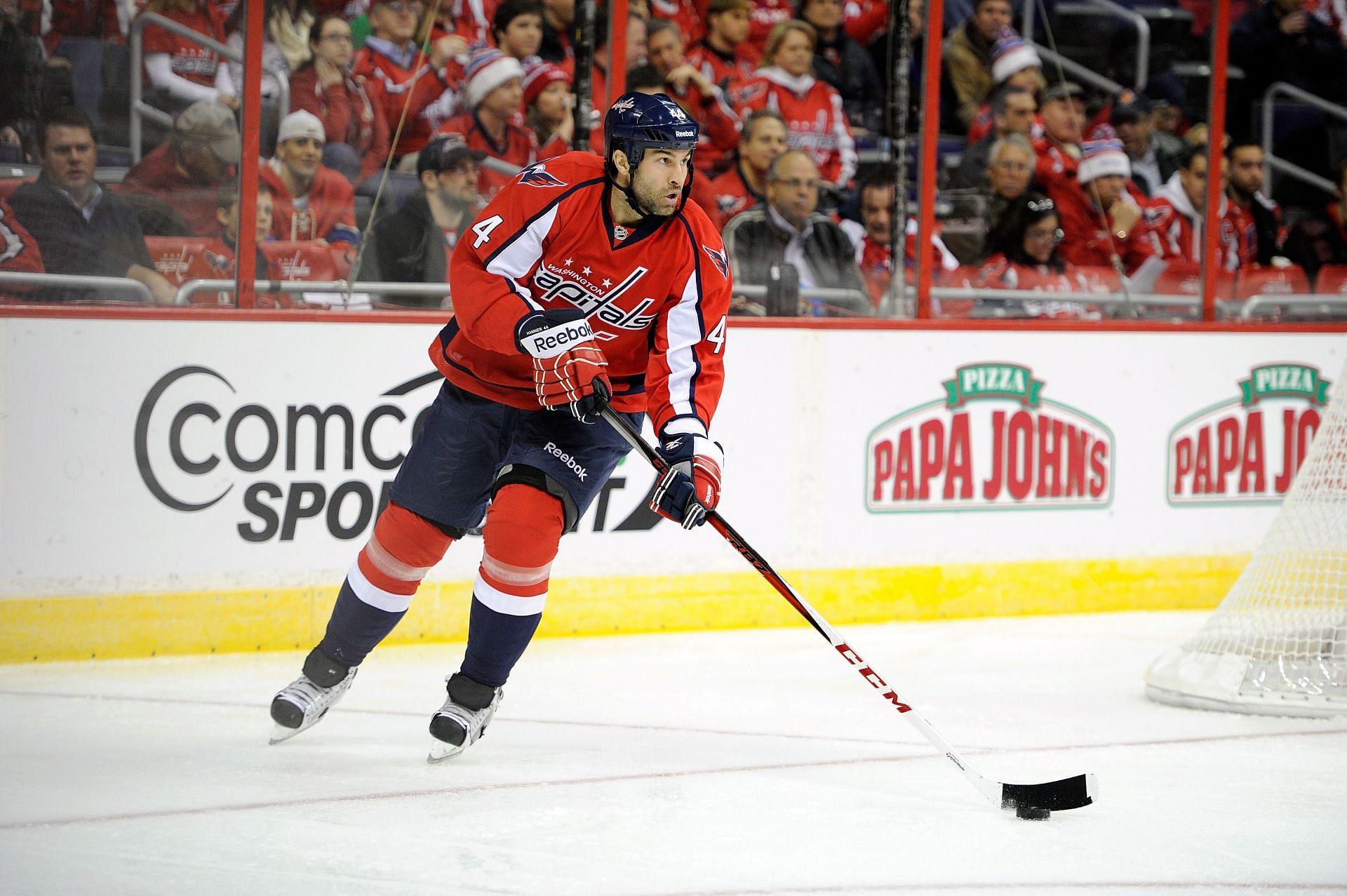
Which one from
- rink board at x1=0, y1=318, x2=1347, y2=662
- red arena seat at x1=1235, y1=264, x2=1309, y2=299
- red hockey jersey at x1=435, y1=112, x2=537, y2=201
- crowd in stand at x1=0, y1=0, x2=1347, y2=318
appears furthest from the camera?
red arena seat at x1=1235, y1=264, x2=1309, y2=299

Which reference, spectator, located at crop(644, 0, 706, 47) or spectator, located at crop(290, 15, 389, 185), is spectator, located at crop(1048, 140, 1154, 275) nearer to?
spectator, located at crop(644, 0, 706, 47)

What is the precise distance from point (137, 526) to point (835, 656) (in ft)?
5.70

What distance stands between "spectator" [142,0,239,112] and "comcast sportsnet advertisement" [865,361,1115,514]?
6.50ft

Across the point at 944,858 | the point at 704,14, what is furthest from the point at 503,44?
the point at 944,858

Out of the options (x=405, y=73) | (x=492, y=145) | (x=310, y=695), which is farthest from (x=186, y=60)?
(x=310, y=695)

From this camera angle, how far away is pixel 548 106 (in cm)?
412

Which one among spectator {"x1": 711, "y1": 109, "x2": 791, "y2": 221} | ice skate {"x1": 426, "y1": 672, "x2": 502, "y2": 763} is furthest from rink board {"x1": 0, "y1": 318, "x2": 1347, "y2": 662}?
ice skate {"x1": 426, "y1": 672, "x2": 502, "y2": 763}

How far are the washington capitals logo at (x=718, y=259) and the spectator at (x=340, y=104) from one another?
1.47 m

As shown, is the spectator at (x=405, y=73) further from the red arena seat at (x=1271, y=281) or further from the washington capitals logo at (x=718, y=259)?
the red arena seat at (x=1271, y=281)

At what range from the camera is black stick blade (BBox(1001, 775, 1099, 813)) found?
2525 mm

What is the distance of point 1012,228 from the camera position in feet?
15.2

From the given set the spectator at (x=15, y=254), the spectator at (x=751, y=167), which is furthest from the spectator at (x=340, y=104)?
the spectator at (x=751, y=167)

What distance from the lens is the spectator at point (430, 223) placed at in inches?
154

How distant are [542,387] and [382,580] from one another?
19.5 inches
